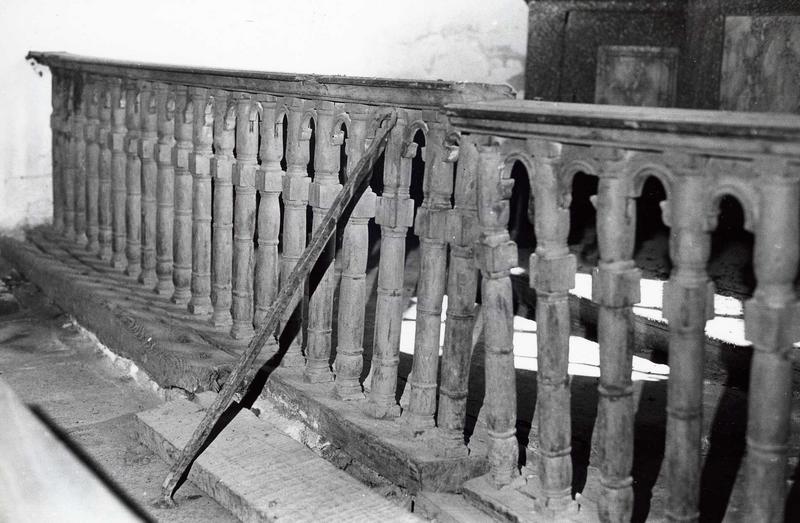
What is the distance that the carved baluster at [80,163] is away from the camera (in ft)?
21.4

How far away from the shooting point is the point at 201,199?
5.05 m

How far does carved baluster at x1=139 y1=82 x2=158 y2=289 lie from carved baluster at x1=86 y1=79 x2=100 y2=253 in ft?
2.79

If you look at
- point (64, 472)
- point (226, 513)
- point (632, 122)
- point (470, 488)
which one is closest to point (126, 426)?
point (226, 513)

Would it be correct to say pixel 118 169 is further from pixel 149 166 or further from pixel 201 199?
pixel 201 199

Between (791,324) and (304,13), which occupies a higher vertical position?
(304,13)

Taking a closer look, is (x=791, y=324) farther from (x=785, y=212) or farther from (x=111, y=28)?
(x=111, y=28)

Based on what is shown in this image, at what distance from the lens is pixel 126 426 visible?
4332 mm

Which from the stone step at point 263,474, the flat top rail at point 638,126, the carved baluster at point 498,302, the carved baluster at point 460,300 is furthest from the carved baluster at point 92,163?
the carved baluster at point 498,302

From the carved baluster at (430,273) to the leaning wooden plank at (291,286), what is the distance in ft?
0.87

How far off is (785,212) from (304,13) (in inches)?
259

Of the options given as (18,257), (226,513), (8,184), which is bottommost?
(226,513)

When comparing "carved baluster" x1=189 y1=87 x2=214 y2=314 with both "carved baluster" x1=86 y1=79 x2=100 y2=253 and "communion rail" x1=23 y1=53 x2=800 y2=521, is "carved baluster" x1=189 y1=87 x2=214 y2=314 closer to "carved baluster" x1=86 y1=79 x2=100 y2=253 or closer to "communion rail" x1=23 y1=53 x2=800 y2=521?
"communion rail" x1=23 y1=53 x2=800 y2=521

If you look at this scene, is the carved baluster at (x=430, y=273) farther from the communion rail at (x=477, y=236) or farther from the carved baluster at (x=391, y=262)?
the carved baluster at (x=391, y=262)

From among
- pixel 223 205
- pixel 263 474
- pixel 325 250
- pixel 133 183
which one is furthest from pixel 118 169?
pixel 263 474
